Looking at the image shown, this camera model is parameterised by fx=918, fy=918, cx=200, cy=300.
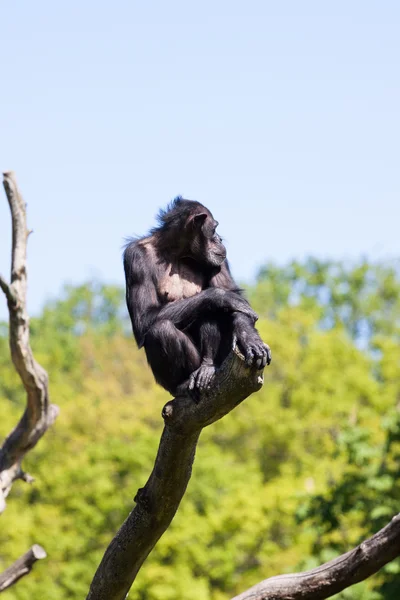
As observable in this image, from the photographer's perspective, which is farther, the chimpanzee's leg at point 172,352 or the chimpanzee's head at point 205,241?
the chimpanzee's head at point 205,241

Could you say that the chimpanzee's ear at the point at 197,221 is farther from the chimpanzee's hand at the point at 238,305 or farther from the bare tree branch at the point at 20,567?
the bare tree branch at the point at 20,567

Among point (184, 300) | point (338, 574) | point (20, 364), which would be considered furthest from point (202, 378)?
point (20, 364)

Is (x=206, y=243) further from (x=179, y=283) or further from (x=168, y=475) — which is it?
(x=168, y=475)

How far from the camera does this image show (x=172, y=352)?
305 inches

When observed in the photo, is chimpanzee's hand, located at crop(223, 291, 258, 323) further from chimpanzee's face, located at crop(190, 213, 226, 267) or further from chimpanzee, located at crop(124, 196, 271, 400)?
chimpanzee's face, located at crop(190, 213, 226, 267)

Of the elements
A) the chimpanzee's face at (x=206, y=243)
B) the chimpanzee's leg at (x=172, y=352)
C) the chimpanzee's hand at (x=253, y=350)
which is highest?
the chimpanzee's face at (x=206, y=243)

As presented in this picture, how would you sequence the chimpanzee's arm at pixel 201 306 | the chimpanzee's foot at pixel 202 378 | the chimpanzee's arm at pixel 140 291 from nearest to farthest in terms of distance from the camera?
the chimpanzee's foot at pixel 202 378 < the chimpanzee's arm at pixel 201 306 < the chimpanzee's arm at pixel 140 291

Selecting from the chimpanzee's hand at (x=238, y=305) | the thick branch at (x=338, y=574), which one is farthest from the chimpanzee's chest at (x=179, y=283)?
the thick branch at (x=338, y=574)

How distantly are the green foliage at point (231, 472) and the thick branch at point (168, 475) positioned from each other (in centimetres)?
967

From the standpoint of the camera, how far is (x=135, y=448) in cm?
3434

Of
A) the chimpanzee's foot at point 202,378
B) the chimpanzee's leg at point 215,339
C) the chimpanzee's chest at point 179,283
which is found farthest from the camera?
the chimpanzee's chest at point 179,283

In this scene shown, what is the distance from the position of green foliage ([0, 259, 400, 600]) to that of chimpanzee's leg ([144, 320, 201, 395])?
989 centimetres

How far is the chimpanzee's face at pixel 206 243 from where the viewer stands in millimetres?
8422

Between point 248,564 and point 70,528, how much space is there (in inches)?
292
